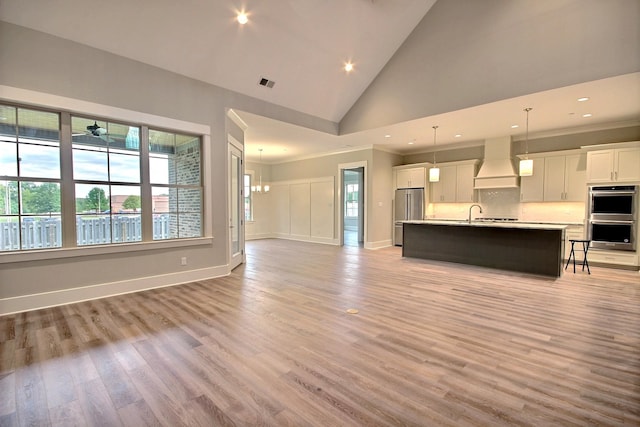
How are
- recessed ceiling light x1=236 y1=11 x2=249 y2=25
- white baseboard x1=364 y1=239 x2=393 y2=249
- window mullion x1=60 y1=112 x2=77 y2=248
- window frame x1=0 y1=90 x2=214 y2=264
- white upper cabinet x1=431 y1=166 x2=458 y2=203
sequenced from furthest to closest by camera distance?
1. white baseboard x1=364 y1=239 x2=393 y2=249
2. white upper cabinet x1=431 y1=166 x2=458 y2=203
3. recessed ceiling light x1=236 y1=11 x2=249 y2=25
4. window mullion x1=60 y1=112 x2=77 y2=248
5. window frame x1=0 y1=90 x2=214 y2=264

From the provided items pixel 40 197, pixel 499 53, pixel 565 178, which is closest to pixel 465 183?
pixel 565 178

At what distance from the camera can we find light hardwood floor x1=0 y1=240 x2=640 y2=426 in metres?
1.76

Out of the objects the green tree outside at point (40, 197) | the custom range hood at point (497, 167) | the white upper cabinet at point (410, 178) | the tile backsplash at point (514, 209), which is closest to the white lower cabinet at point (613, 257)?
the tile backsplash at point (514, 209)

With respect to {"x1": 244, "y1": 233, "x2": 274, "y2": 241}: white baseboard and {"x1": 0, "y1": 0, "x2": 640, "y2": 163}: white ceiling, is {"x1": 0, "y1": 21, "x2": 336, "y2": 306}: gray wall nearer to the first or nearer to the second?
{"x1": 0, "y1": 0, "x2": 640, "y2": 163}: white ceiling

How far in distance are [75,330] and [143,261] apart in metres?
1.44

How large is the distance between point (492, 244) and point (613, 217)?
2350 millimetres

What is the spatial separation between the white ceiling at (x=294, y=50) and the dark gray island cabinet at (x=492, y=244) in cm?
211

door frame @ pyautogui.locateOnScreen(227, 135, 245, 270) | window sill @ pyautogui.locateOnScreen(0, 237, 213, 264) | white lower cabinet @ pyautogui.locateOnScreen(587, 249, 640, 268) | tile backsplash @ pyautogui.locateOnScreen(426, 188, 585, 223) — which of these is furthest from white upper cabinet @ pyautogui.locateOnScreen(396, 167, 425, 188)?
window sill @ pyautogui.locateOnScreen(0, 237, 213, 264)

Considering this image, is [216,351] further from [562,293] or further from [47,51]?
[562,293]

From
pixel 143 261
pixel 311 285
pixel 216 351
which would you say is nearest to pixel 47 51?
pixel 143 261

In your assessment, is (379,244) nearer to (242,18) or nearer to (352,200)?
(352,200)

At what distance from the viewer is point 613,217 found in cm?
559

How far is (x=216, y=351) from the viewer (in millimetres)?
2496

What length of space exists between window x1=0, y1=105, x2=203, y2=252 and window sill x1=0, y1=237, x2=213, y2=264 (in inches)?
4.2
